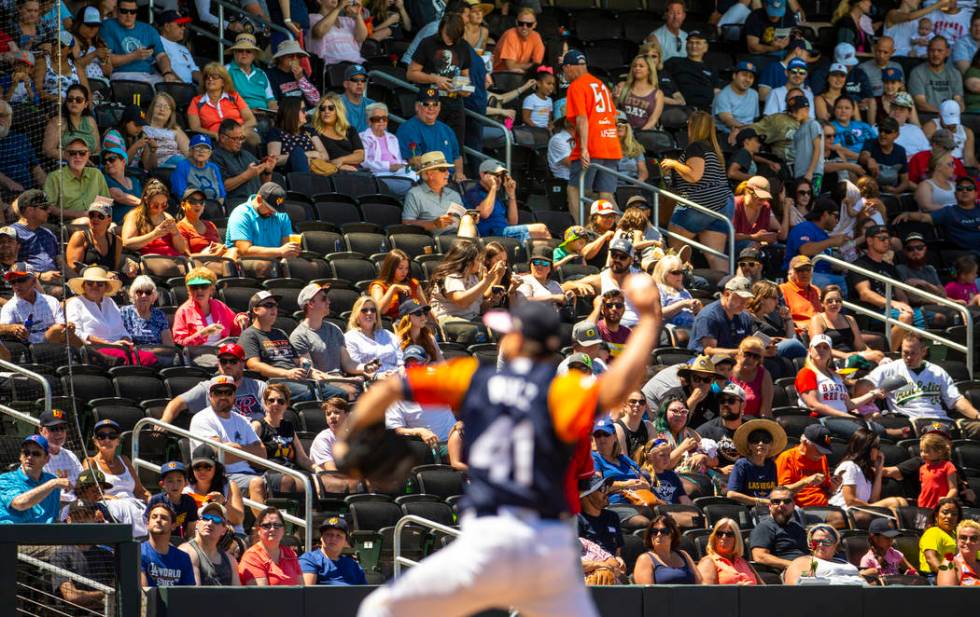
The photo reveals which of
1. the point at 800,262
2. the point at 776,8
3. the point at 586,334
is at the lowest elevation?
the point at 586,334

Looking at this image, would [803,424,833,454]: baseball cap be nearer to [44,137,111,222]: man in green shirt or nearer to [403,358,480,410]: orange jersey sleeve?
[44,137,111,222]: man in green shirt

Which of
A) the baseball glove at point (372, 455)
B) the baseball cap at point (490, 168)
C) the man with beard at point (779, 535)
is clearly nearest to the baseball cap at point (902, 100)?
the baseball cap at point (490, 168)

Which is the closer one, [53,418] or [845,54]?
[53,418]

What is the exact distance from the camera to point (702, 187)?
17.9 m

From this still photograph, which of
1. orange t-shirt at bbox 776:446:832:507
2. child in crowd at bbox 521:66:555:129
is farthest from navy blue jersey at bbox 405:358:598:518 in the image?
child in crowd at bbox 521:66:555:129

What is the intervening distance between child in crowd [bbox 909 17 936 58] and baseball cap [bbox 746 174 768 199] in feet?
18.1

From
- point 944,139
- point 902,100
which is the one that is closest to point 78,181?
point 944,139

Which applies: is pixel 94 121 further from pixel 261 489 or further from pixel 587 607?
pixel 587 607

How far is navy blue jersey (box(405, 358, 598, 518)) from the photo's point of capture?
646cm

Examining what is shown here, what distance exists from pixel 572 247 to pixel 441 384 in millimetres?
9840

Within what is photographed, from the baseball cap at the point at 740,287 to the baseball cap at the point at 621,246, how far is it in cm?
89

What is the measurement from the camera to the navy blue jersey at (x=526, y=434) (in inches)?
254

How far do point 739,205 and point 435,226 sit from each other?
3489 millimetres

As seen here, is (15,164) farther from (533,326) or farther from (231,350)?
(533,326)
